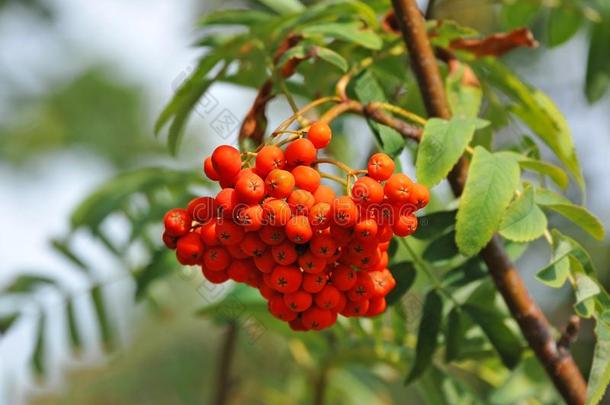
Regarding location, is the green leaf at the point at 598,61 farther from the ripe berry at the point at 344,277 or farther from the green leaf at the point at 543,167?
the ripe berry at the point at 344,277

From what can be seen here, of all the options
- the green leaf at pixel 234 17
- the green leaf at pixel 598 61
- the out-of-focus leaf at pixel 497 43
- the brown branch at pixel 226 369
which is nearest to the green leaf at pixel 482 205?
the out-of-focus leaf at pixel 497 43

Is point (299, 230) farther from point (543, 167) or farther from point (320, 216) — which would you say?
point (543, 167)

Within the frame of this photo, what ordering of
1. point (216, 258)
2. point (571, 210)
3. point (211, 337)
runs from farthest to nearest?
1. point (211, 337)
2. point (571, 210)
3. point (216, 258)

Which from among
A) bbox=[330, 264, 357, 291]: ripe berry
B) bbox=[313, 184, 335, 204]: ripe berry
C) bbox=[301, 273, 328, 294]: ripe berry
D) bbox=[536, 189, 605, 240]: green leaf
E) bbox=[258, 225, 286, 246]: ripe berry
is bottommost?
bbox=[536, 189, 605, 240]: green leaf

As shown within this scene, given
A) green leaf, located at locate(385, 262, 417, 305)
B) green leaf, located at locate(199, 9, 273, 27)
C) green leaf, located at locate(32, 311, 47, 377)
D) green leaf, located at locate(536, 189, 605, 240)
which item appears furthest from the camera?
green leaf, located at locate(32, 311, 47, 377)

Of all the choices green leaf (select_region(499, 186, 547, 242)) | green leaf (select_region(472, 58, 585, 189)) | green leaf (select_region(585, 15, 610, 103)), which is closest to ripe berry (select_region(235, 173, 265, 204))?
green leaf (select_region(499, 186, 547, 242))

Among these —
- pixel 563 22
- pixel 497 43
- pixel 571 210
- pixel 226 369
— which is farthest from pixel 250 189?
pixel 563 22

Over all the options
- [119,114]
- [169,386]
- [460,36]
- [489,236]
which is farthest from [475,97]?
[119,114]

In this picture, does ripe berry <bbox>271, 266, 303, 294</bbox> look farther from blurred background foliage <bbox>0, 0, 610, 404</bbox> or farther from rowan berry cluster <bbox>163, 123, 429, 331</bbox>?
blurred background foliage <bbox>0, 0, 610, 404</bbox>
